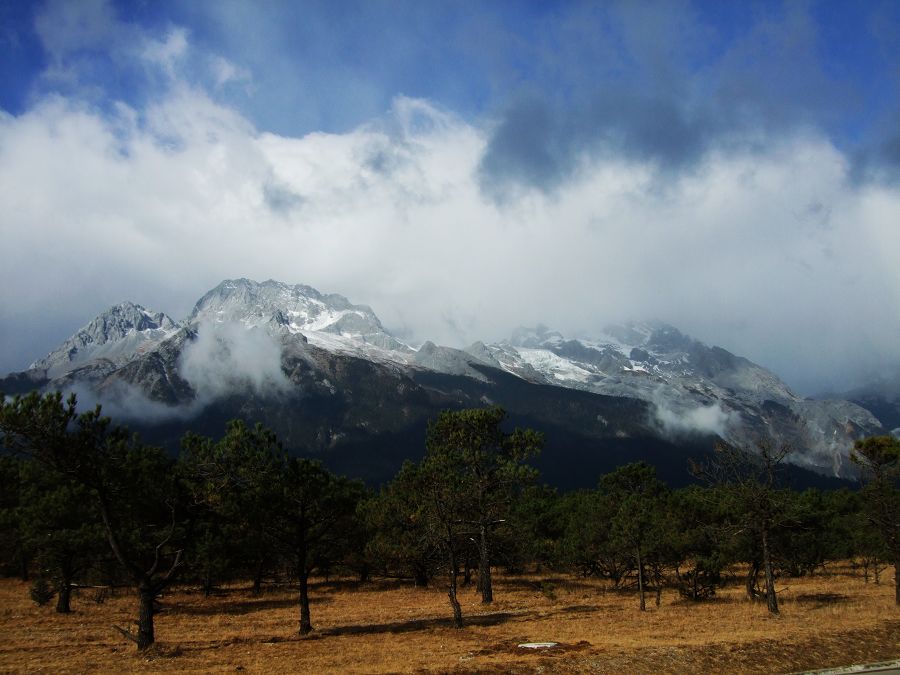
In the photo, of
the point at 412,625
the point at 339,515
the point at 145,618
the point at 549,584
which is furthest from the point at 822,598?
the point at 145,618

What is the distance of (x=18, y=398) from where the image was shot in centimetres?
2370

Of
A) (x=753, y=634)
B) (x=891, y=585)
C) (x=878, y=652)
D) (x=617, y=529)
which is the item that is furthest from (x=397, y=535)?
(x=891, y=585)

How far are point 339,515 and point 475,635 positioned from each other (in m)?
11.3

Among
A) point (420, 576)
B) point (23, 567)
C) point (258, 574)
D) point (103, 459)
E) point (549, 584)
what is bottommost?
point (420, 576)

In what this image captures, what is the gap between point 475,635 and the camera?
28750 millimetres

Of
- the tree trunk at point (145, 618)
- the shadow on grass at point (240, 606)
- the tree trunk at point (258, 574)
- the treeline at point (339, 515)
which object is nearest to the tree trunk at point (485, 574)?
the treeline at point (339, 515)

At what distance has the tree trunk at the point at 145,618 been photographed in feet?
83.0

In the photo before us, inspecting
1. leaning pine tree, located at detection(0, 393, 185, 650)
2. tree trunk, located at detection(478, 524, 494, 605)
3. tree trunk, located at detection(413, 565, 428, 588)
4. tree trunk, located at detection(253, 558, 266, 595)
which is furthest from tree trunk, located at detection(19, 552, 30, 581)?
tree trunk, located at detection(478, 524, 494, 605)

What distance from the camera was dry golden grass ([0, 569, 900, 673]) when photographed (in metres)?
21.5

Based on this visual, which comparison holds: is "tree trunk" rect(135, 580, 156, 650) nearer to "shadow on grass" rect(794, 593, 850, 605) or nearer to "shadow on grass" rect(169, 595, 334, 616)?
"shadow on grass" rect(169, 595, 334, 616)

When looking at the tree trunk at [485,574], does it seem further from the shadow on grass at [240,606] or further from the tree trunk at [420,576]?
the tree trunk at [420,576]

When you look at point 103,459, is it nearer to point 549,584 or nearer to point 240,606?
point 240,606

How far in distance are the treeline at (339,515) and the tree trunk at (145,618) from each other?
62 millimetres

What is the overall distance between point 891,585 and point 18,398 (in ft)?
201
